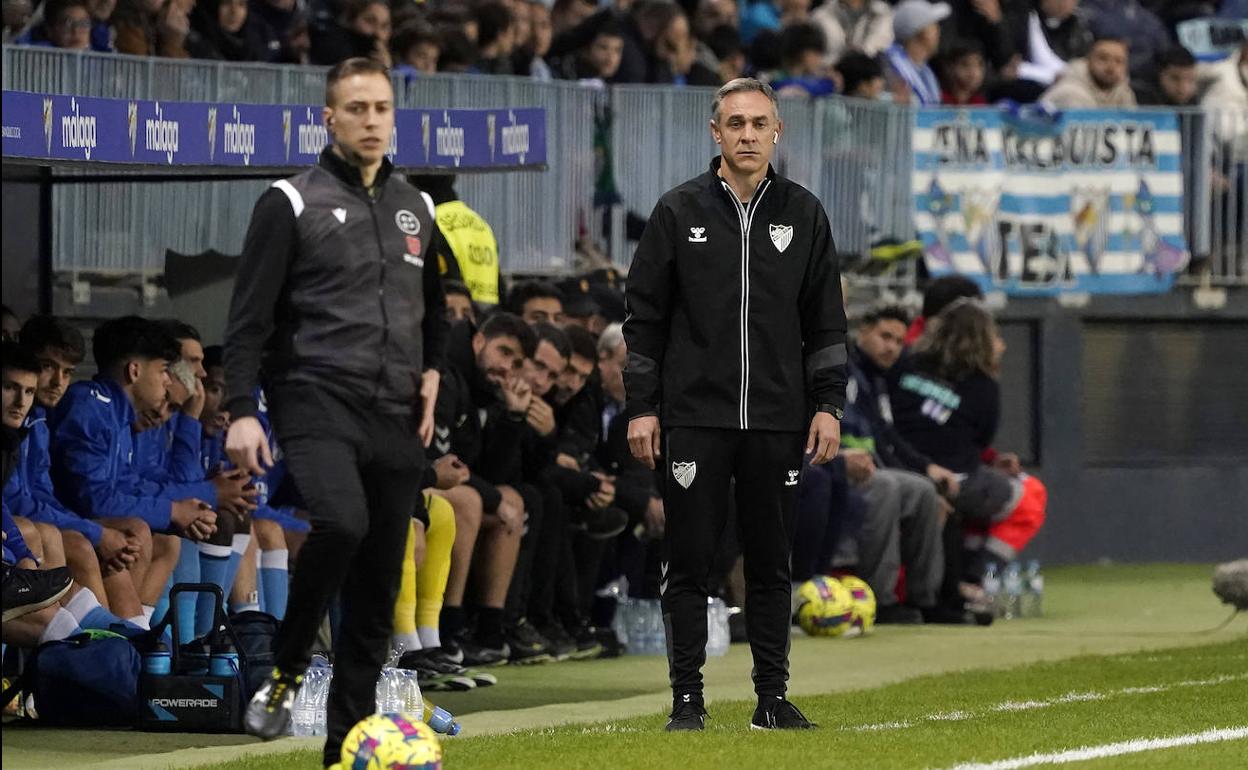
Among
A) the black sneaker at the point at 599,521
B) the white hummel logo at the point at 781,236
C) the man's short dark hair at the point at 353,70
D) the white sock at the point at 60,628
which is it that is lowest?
the white sock at the point at 60,628

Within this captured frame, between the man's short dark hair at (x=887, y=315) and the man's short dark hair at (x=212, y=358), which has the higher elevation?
the man's short dark hair at (x=887, y=315)

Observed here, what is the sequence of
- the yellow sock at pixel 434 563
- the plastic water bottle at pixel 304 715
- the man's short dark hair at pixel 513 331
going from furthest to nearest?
the man's short dark hair at pixel 513 331 → the yellow sock at pixel 434 563 → the plastic water bottle at pixel 304 715

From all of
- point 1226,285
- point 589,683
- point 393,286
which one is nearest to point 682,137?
point 1226,285

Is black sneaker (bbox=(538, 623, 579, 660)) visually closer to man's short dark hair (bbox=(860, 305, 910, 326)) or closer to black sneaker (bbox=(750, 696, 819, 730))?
man's short dark hair (bbox=(860, 305, 910, 326))

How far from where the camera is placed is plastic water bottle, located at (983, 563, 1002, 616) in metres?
16.3

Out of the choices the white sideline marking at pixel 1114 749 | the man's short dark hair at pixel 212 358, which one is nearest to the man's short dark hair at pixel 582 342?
the man's short dark hair at pixel 212 358

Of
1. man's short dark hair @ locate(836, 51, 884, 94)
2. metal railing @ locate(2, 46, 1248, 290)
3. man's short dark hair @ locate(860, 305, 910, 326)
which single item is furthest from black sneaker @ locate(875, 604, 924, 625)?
man's short dark hair @ locate(836, 51, 884, 94)

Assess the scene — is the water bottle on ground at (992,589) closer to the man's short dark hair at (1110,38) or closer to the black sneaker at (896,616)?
the black sneaker at (896,616)

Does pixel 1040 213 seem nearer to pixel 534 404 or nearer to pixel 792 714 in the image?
pixel 534 404

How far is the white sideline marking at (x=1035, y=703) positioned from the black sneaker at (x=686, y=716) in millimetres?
597

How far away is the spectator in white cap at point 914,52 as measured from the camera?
2023 centimetres

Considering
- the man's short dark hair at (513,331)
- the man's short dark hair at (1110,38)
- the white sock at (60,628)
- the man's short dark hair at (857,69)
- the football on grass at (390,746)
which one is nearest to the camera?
the football on grass at (390,746)

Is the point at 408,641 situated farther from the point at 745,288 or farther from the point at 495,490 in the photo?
the point at 745,288

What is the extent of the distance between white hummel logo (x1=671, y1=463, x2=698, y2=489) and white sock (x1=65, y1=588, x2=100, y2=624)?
2.92 metres
